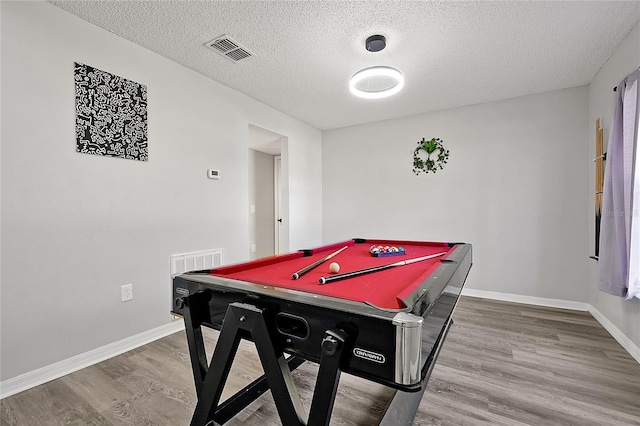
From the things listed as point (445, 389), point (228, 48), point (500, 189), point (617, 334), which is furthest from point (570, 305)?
point (228, 48)

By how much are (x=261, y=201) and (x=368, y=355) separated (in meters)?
4.74

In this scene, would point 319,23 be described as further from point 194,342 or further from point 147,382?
point 147,382

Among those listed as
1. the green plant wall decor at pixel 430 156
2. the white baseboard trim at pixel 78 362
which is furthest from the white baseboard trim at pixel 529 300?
the white baseboard trim at pixel 78 362

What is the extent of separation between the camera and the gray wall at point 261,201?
17.1 feet

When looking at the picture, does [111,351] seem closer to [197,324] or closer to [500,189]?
[197,324]

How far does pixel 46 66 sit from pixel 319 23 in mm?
1809

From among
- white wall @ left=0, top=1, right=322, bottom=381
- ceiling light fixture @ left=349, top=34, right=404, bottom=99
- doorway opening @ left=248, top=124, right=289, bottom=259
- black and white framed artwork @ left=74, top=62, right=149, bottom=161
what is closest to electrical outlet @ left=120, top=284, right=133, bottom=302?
white wall @ left=0, top=1, right=322, bottom=381

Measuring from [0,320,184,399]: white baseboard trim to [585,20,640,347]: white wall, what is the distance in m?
3.65

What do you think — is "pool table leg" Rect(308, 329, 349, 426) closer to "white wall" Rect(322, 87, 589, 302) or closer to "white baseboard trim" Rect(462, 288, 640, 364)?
"white baseboard trim" Rect(462, 288, 640, 364)

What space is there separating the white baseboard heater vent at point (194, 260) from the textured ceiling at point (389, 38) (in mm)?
1755

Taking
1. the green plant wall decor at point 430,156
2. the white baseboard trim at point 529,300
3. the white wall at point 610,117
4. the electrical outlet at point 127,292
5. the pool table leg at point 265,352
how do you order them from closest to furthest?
the pool table leg at point 265,352 → the white wall at point 610,117 → the electrical outlet at point 127,292 → the white baseboard trim at point 529,300 → the green plant wall decor at point 430,156

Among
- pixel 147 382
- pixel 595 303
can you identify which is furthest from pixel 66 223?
pixel 595 303

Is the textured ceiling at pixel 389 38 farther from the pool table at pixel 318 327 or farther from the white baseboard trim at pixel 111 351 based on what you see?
the white baseboard trim at pixel 111 351

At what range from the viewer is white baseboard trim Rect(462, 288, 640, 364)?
7.10ft
